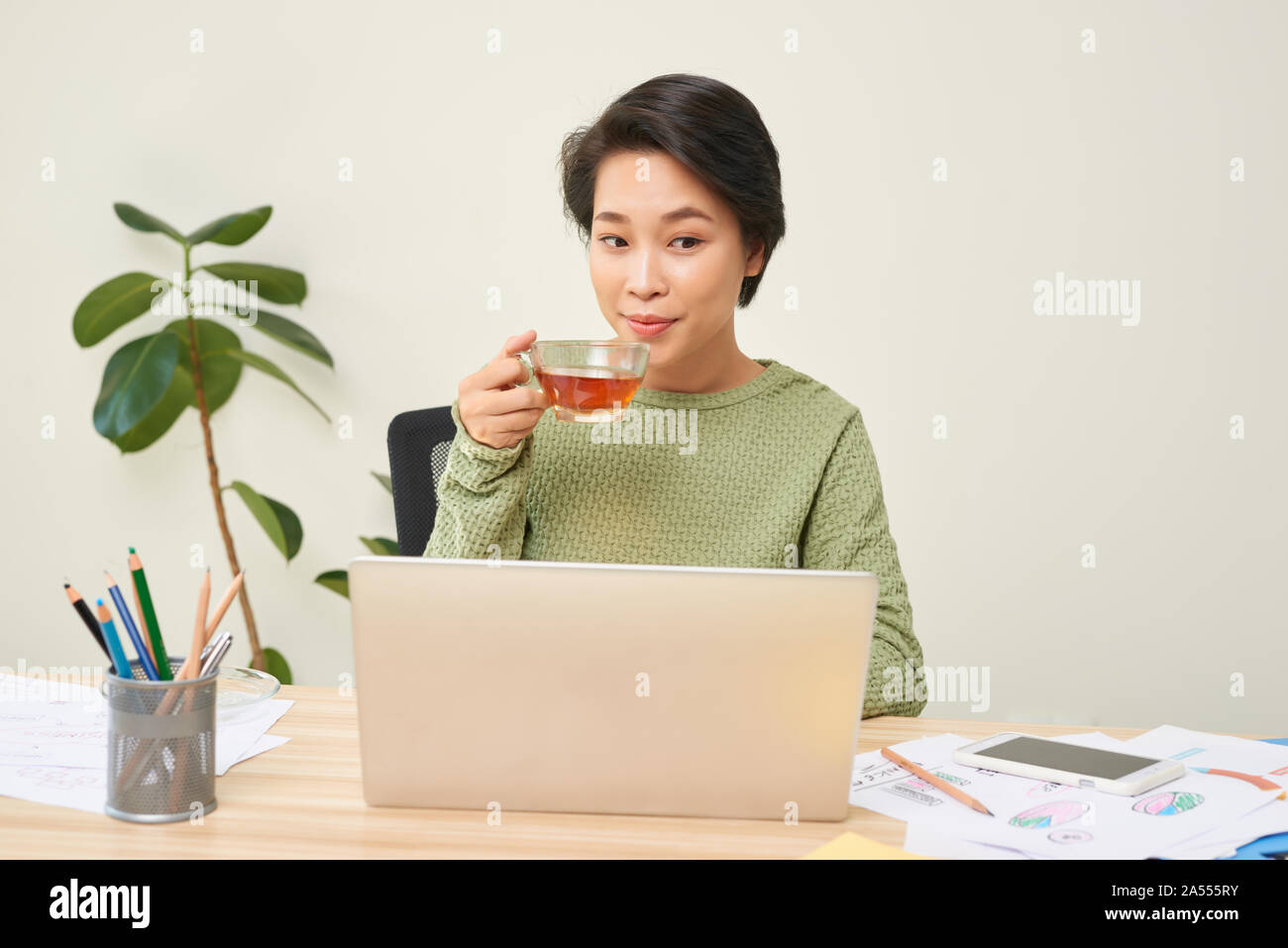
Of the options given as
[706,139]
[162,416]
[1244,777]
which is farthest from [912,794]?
[162,416]

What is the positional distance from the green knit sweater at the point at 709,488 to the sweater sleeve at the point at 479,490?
0.04 metres

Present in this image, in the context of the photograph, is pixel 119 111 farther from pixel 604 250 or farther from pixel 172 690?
pixel 172 690

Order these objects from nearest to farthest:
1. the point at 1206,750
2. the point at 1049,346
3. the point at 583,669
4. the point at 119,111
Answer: the point at 583,669
the point at 1206,750
the point at 1049,346
the point at 119,111

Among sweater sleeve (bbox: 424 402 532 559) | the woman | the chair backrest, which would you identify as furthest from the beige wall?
sweater sleeve (bbox: 424 402 532 559)

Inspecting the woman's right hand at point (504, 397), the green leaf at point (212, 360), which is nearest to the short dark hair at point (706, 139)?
the woman's right hand at point (504, 397)

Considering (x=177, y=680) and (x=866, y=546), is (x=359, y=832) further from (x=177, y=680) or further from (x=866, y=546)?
(x=866, y=546)

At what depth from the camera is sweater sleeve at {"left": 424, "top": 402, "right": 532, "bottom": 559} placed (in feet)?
4.48

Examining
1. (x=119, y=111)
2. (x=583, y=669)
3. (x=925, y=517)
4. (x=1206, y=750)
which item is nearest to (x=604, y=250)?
(x=583, y=669)

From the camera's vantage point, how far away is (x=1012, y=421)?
9.11 ft

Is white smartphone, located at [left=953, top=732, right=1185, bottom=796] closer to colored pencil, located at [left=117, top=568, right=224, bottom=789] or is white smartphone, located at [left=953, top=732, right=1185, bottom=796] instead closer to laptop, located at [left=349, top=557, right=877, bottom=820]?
laptop, located at [left=349, top=557, right=877, bottom=820]

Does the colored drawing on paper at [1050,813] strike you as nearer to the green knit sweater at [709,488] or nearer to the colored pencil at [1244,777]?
the colored pencil at [1244,777]

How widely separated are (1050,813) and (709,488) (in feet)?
2.43

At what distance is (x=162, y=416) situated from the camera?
9.20 ft
